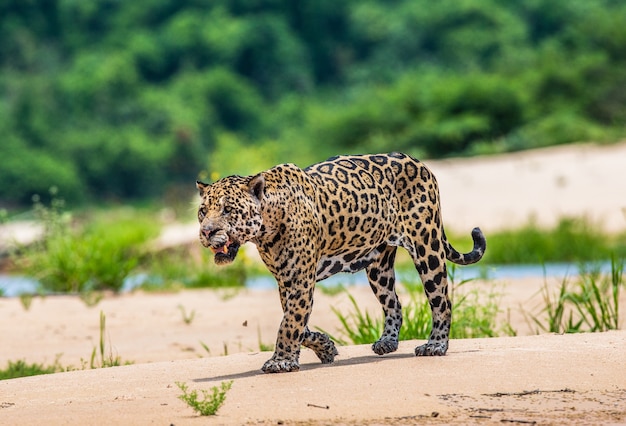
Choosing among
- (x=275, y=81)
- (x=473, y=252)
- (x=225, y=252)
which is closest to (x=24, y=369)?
(x=225, y=252)

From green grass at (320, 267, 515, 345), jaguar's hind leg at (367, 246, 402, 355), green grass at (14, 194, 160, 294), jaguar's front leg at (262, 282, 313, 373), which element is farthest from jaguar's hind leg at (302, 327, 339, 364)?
green grass at (14, 194, 160, 294)

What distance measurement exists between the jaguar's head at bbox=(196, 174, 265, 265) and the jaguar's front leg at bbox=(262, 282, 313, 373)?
37 cm

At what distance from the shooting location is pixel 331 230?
7.04 meters

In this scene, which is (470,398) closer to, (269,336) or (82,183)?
(269,336)

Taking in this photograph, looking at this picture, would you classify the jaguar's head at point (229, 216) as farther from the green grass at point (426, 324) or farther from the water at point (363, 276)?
the water at point (363, 276)

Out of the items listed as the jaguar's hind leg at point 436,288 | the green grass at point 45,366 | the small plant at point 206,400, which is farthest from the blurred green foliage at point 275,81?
the small plant at point 206,400

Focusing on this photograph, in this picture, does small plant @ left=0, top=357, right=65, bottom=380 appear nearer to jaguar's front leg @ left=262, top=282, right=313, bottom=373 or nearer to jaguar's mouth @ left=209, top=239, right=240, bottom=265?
jaguar's front leg @ left=262, top=282, right=313, bottom=373

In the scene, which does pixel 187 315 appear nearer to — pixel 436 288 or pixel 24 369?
pixel 24 369

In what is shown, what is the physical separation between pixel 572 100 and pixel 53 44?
2083cm

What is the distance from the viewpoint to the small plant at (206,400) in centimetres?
598

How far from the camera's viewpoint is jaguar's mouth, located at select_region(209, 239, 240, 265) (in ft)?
21.4

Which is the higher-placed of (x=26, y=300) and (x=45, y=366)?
(x=26, y=300)

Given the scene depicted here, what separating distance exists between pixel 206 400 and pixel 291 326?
755 millimetres

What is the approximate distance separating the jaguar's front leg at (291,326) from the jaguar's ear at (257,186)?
49 centimetres
